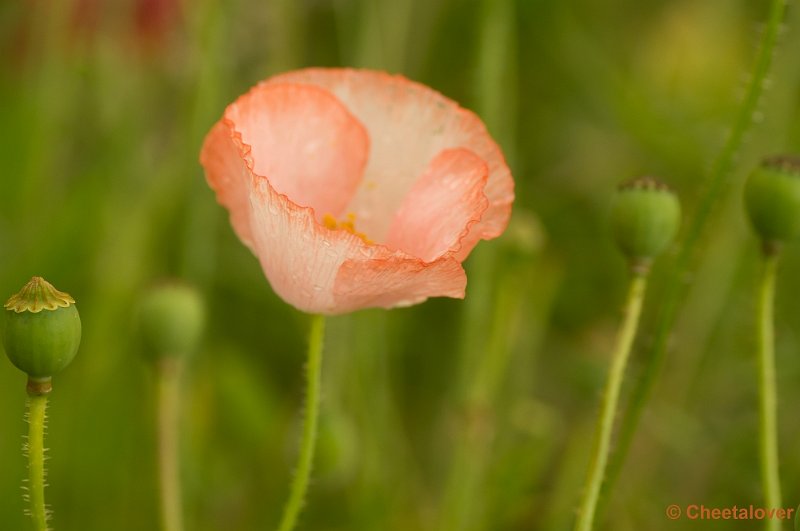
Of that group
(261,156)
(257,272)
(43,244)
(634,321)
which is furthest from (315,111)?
(257,272)

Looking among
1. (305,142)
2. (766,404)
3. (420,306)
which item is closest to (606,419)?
(766,404)

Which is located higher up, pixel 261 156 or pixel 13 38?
pixel 13 38

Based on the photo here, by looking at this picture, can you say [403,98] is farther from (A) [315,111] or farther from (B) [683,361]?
(B) [683,361]

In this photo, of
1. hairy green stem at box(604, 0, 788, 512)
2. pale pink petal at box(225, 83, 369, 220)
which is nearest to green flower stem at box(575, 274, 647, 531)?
hairy green stem at box(604, 0, 788, 512)

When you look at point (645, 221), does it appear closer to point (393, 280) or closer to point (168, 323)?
point (393, 280)

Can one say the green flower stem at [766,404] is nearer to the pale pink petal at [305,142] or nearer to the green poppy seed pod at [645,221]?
the green poppy seed pod at [645,221]
